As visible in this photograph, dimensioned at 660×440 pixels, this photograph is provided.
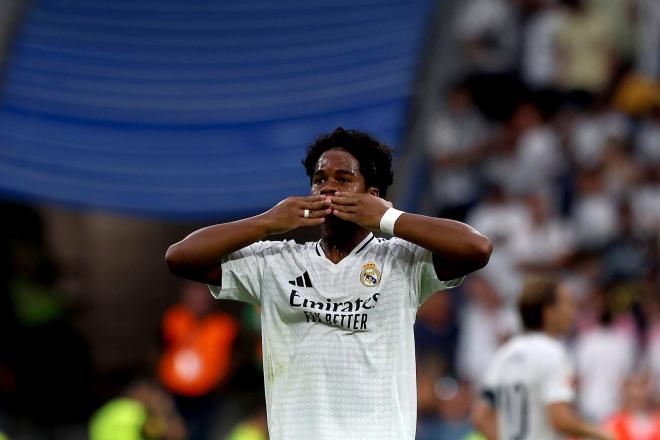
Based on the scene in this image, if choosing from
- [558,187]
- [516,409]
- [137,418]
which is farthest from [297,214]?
[558,187]

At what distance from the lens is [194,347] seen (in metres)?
11.9

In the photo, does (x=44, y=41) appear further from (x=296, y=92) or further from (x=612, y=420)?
(x=612, y=420)

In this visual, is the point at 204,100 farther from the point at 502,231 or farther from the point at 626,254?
the point at 626,254

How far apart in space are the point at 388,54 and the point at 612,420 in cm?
323

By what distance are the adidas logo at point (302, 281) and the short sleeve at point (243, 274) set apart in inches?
5.7

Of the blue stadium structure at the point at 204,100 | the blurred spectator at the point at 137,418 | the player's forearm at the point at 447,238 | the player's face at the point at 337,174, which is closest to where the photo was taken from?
the player's forearm at the point at 447,238

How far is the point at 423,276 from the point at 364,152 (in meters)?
0.51

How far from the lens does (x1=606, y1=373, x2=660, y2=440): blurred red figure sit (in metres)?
9.52

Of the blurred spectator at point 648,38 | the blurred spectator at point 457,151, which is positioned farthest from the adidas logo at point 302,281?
the blurred spectator at point 648,38

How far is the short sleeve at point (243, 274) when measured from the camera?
4777mm

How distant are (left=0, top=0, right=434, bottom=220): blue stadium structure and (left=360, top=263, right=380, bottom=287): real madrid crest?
183 inches

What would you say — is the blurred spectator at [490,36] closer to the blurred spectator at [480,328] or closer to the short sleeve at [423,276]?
the blurred spectator at [480,328]

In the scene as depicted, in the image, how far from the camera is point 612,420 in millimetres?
9812

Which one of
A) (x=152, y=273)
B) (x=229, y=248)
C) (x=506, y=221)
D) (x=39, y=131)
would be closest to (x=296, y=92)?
(x=39, y=131)
